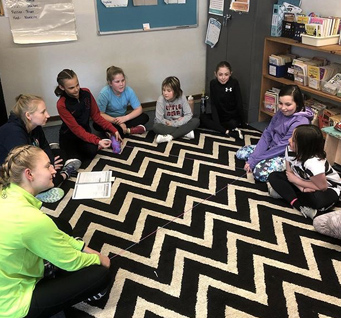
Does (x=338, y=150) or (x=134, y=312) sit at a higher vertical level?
(x=338, y=150)

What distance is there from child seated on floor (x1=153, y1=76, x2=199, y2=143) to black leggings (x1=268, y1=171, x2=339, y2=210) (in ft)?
3.58

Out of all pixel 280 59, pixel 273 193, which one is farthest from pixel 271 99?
pixel 273 193

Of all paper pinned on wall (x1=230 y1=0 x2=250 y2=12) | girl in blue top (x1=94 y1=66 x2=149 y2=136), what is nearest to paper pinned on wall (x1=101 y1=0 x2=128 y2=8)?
girl in blue top (x1=94 y1=66 x2=149 y2=136)

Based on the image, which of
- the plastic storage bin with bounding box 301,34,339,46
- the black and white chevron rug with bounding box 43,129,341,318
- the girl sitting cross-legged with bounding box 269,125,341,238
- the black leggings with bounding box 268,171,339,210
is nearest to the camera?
the black and white chevron rug with bounding box 43,129,341,318

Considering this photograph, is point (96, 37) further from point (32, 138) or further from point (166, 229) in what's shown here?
point (166, 229)

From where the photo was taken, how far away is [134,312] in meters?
1.63

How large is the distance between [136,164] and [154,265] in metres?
1.13

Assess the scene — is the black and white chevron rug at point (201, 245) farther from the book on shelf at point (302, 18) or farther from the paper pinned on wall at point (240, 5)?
the paper pinned on wall at point (240, 5)

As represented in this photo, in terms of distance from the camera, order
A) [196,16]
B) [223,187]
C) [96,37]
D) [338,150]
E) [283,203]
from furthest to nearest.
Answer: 1. [196,16]
2. [96,37]
3. [338,150]
4. [223,187]
5. [283,203]

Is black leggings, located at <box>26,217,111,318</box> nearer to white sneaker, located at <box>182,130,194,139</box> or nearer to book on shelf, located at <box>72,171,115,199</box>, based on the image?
book on shelf, located at <box>72,171,115,199</box>

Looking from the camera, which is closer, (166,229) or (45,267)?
(45,267)

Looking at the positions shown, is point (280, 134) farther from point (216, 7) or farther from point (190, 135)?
point (216, 7)

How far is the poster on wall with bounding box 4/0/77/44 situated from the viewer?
3092 millimetres

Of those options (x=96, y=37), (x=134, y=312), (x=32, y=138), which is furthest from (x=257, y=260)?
(x=96, y=37)
